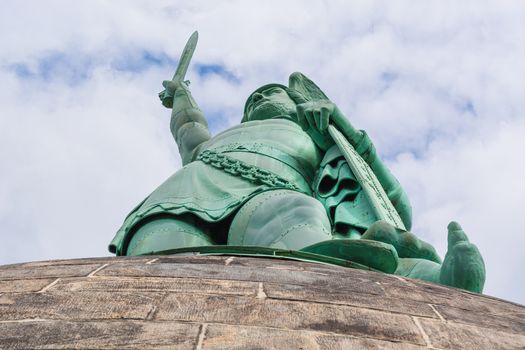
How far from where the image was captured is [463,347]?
2.25 meters

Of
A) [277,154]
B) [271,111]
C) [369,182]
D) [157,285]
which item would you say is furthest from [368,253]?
[271,111]

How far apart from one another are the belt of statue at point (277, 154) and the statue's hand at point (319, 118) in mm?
246

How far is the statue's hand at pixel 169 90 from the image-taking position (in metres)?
9.66

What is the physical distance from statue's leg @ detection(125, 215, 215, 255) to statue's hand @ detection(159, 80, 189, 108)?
3720 millimetres

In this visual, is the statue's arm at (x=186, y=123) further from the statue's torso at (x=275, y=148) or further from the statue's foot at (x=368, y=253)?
the statue's foot at (x=368, y=253)

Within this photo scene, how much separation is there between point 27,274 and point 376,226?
221cm

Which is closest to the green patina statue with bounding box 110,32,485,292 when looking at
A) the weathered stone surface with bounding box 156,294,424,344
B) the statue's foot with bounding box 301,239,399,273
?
the statue's foot with bounding box 301,239,399,273

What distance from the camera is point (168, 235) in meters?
5.86

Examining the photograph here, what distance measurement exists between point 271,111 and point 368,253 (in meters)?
4.20

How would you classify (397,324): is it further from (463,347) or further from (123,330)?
(123,330)

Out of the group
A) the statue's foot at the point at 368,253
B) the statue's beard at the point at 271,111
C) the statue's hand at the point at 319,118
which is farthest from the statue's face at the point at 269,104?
the statue's foot at the point at 368,253

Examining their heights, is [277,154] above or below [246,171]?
above

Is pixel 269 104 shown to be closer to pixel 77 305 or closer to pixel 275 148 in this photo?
pixel 275 148

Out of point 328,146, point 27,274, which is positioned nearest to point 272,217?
point 328,146
